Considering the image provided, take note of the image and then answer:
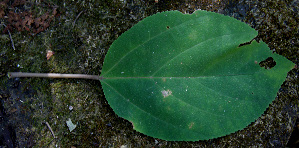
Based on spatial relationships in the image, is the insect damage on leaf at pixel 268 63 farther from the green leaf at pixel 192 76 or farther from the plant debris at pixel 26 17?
the plant debris at pixel 26 17

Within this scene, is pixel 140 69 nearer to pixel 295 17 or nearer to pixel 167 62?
pixel 167 62

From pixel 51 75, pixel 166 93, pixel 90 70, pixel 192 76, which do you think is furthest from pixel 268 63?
pixel 51 75

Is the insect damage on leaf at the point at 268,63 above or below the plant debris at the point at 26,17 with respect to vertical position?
below

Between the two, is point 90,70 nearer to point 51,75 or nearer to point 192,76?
point 51,75

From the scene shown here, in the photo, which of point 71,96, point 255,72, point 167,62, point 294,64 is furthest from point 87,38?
point 294,64

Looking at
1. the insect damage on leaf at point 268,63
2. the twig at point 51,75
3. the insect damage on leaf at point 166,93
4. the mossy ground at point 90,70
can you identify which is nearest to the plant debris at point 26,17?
the mossy ground at point 90,70

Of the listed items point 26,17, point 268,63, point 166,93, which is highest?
point 26,17
